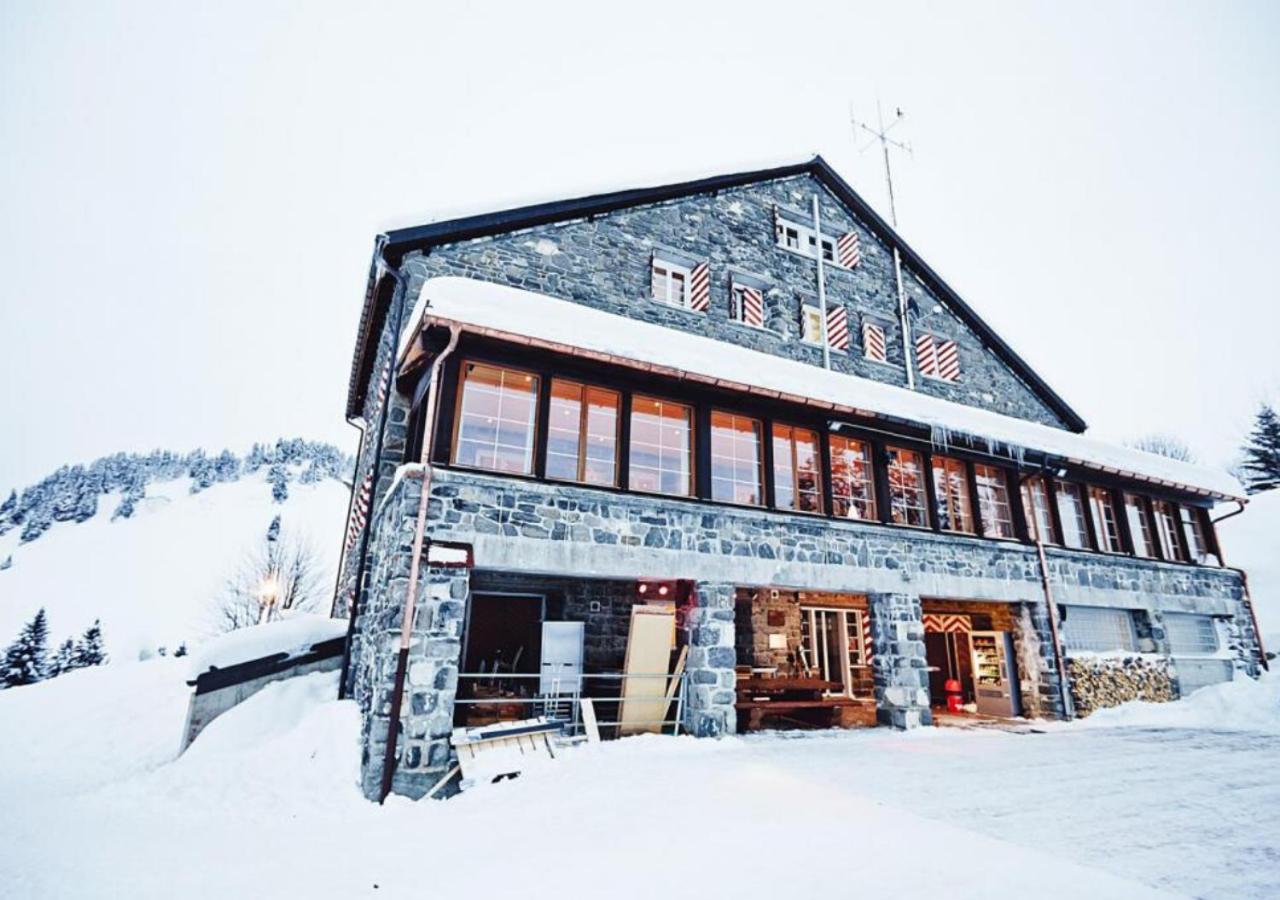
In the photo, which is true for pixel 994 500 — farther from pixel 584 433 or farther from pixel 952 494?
pixel 584 433

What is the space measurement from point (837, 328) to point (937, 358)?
3596 millimetres

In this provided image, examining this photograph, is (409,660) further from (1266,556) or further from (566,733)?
(1266,556)

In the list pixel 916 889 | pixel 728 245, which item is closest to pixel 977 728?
pixel 916 889

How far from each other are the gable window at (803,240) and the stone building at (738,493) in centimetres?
14

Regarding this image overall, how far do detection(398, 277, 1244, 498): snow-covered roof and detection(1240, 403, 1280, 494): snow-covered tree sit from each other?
26.8 m

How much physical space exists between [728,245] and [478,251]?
5.72 metres

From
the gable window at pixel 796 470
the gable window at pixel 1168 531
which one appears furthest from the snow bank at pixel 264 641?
the gable window at pixel 1168 531

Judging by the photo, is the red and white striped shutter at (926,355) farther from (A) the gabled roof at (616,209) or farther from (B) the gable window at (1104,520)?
(B) the gable window at (1104,520)

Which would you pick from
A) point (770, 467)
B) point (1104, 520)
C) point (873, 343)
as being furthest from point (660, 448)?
point (1104, 520)

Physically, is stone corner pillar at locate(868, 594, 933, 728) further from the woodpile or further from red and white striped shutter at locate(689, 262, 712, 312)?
red and white striped shutter at locate(689, 262, 712, 312)

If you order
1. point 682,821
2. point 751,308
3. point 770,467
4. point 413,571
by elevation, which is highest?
point 751,308

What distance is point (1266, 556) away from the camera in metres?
23.2

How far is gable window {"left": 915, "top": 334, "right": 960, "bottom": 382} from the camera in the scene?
606 inches

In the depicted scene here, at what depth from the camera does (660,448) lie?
8.95 m
